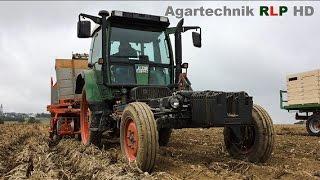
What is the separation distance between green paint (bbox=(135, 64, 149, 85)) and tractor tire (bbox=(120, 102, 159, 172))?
1674mm

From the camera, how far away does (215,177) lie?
6391 mm

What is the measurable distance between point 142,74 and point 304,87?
32.9 feet

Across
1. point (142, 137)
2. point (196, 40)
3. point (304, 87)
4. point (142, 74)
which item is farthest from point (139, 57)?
point (304, 87)

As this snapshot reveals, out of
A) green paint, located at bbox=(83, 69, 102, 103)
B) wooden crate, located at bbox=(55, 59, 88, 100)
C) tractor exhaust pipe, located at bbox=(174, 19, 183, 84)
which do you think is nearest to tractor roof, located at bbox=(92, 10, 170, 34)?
tractor exhaust pipe, located at bbox=(174, 19, 183, 84)

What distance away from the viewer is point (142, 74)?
896cm

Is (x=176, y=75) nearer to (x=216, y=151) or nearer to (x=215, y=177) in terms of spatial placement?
(x=216, y=151)

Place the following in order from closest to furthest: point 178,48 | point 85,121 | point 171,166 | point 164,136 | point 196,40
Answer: point 171,166
point 196,40
point 178,48
point 164,136
point 85,121

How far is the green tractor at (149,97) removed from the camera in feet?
23.3

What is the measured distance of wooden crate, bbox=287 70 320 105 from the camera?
54.5 ft

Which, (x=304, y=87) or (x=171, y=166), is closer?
(x=171, y=166)

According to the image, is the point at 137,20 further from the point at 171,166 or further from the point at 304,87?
the point at 304,87

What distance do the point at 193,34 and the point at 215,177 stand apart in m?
3.37

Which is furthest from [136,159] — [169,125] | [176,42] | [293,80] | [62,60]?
[293,80]

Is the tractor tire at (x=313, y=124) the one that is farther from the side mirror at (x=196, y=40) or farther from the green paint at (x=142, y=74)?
the green paint at (x=142, y=74)
